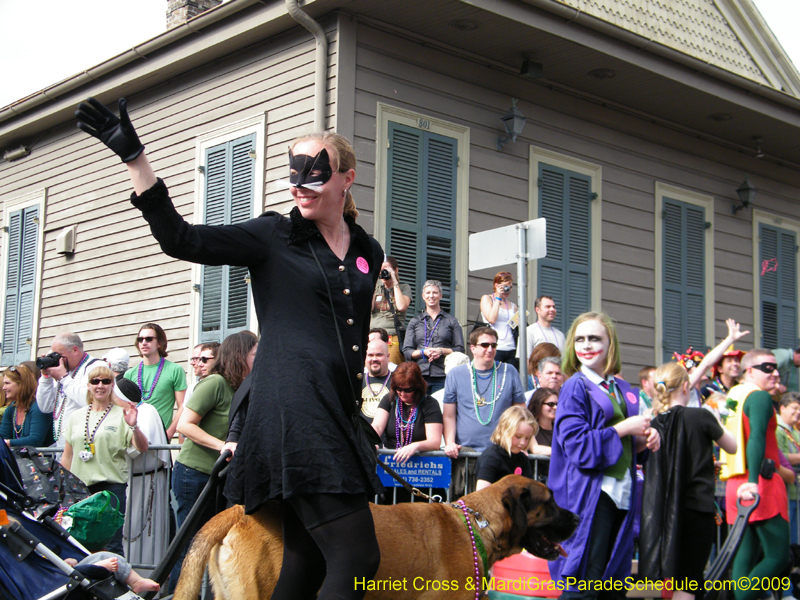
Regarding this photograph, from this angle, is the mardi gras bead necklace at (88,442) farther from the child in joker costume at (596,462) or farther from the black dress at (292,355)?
the black dress at (292,355)

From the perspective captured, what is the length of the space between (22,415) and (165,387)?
1374 millimetres

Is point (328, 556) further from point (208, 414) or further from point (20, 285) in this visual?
point (20, 285)

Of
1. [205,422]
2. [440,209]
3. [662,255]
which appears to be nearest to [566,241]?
[662,255]

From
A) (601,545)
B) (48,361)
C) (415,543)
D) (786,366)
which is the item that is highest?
(786,366)

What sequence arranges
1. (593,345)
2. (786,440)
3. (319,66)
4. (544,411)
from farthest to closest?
(319,66) < (786,440) < (544,411) < (593,345)

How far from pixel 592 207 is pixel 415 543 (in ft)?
28.6

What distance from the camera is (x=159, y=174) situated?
1184 cm

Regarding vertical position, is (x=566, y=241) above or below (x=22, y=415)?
above

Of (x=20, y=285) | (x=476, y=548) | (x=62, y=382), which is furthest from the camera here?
(x=20, y=285)

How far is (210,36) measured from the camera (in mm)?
10609

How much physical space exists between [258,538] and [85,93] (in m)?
10.8

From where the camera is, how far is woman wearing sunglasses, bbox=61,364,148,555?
21.9ft


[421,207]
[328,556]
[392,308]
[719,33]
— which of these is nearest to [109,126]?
[328,556]

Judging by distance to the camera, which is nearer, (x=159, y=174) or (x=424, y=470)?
(x=424, y=470)
